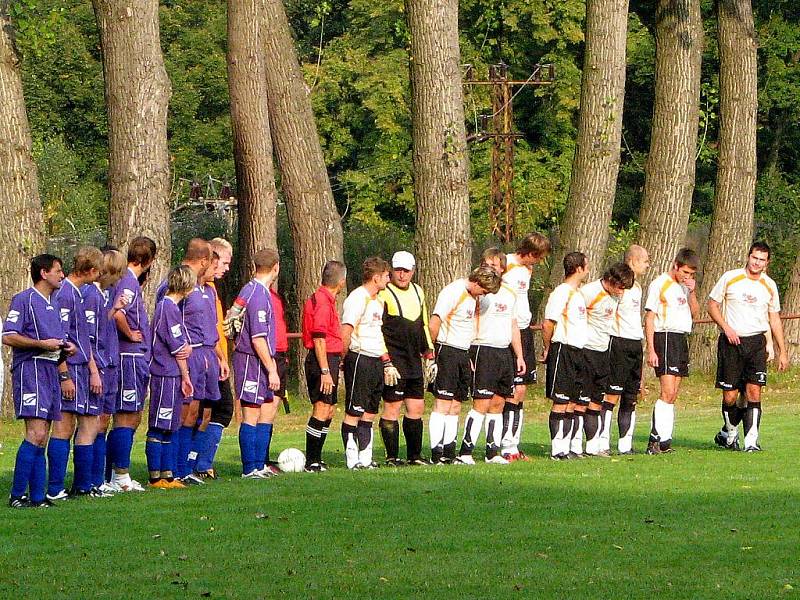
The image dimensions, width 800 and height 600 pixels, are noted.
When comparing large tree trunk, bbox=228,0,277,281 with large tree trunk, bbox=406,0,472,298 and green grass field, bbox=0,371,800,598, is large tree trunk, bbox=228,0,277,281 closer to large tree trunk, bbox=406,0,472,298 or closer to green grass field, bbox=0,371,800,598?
large tree trunk, bbox=406,0,472,298

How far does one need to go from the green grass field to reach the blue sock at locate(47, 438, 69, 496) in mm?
318

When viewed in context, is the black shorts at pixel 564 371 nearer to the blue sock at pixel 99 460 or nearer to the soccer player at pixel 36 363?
the blue sock at pixel 99 460

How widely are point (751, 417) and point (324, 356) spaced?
16.7 feet

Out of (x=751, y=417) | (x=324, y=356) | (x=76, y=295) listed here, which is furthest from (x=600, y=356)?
(x=76, y=295)

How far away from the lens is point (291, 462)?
50.7 ft

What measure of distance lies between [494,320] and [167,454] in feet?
11.6

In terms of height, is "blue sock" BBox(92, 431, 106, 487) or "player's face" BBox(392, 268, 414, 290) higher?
"player's face" BBox(392, 268, 414, 290)

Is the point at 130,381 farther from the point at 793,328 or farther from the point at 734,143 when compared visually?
the point at 793,328

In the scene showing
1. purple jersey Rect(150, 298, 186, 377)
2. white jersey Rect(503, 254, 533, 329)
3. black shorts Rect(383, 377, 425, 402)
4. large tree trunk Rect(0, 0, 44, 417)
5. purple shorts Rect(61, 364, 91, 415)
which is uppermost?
large tree trunk Rect(0, 0, 44, 417)

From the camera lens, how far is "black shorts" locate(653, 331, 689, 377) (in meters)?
17.4

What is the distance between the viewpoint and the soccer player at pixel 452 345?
15.7 metres

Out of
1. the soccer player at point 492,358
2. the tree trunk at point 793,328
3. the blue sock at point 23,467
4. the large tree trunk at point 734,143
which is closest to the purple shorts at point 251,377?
the soccer player at point 492,358

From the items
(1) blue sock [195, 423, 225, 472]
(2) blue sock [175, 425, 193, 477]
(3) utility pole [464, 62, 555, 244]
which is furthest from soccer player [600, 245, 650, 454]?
(3) utility pole [464, 62, 555, 244]

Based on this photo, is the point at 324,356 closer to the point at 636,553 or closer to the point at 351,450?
the point at 351,450
